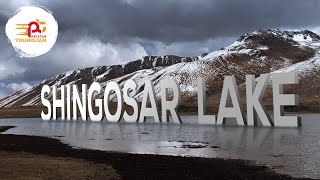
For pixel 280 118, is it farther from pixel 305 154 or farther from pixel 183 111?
pixel 183 111

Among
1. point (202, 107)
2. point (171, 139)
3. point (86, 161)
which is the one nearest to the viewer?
point (86, 161)

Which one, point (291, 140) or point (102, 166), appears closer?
point (102, 166)

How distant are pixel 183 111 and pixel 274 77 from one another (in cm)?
9816

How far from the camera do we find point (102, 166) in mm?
26609

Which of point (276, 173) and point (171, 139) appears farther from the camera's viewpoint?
point (171, 139)

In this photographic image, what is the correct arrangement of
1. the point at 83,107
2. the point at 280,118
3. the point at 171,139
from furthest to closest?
the point at 83,107, the point at 280,118, the point at 171,139

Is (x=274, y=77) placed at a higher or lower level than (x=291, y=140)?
higher

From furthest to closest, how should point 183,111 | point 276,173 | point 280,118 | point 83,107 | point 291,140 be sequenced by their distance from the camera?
1. point 183,111
2. point 83,107
3. point 280,118
4. point 291,140
5. point 276,173

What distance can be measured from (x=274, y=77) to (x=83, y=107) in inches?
1776

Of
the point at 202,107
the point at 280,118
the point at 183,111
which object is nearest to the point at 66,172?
the point at 280,118

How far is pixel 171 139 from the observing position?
4553 cm

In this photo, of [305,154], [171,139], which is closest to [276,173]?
[305,154]

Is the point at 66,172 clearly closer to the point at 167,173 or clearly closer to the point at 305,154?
the point at 167,173

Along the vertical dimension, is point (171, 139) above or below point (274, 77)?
below
